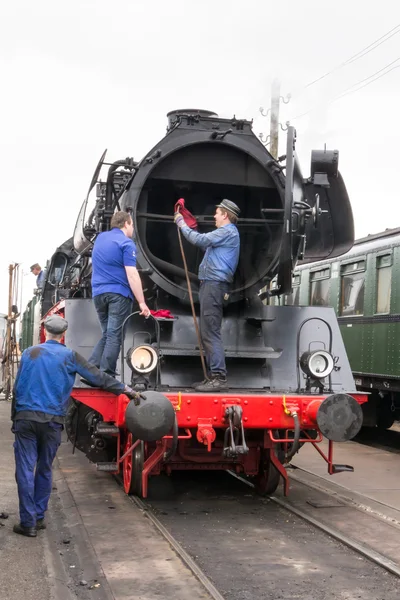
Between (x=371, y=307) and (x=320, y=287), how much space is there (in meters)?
1.71

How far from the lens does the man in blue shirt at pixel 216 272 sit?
20.6 feet

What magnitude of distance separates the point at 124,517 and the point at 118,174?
3.05 metres

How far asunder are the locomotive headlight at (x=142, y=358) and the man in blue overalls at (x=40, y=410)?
461mm

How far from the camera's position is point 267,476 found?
6812 mm

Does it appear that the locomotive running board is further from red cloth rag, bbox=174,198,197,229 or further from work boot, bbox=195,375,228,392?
red cloth rag, bbox=174,198,197,229

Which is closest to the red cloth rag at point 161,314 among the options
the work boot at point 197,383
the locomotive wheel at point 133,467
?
the work boot at point 197,383

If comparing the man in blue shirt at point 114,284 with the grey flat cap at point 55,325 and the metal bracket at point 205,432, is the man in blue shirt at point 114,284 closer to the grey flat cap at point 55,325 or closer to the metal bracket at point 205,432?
the grey flat cap at point 55,325

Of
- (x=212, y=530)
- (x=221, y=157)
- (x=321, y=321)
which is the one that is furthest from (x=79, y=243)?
(x=212, y=530)

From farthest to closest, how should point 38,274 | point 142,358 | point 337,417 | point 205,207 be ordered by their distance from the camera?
point 38,274 < point 205,207 < point 142,358 < point 337,417

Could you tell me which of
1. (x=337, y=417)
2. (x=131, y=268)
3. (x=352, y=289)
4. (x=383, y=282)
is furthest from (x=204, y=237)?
(x=352, y=289)

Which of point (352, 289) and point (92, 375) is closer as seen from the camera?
point (92, 375)

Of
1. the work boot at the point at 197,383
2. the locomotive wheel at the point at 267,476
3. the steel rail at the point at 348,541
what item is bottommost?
the steel rail at the point at 348,541

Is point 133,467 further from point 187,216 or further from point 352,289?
point 352,289

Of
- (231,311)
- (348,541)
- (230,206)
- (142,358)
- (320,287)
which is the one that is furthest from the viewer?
(320,287)
